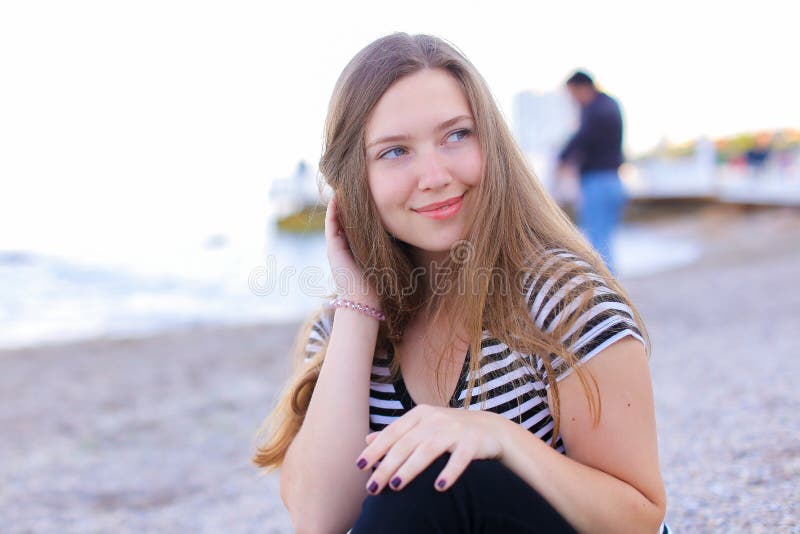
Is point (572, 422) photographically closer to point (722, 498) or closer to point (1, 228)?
point (722, 498)

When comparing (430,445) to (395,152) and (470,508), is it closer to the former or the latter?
(470,508)

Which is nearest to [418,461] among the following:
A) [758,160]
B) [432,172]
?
[432,172]

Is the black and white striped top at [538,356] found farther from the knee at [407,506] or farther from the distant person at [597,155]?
the distant person at [597,155]

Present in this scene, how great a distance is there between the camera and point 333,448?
1594 millimetres

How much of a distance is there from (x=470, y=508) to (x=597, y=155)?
16.2 ft

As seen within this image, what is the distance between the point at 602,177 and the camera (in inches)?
228

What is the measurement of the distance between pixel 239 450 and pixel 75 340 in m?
5.30

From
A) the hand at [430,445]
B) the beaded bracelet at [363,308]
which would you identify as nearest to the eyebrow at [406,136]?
the beaded bracelet at [363,308]

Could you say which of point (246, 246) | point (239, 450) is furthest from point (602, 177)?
point (246, 246)

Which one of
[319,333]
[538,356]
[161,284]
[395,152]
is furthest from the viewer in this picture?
[161,284]

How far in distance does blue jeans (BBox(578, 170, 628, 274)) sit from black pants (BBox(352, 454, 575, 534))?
4.70 m

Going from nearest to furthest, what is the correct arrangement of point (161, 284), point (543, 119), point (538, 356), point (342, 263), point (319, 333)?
point (538, 356) < point (342, 263) < point (319, 333) < point (543, 119) < point (161, 284)

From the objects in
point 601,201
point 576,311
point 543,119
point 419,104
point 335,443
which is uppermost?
point 419,104

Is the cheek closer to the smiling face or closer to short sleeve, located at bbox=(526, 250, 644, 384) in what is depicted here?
the smiling face
